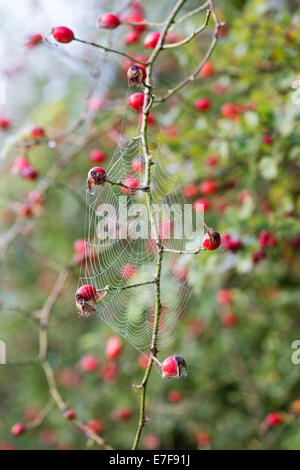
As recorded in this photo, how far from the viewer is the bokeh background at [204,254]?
1.98 metres

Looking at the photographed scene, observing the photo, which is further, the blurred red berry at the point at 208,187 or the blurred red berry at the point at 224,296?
the blurred red berry at the point at 224,296

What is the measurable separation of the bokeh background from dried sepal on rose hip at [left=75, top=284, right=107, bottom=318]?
79 centimetres

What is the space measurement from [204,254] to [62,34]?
100cm

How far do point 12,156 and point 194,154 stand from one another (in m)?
2.16

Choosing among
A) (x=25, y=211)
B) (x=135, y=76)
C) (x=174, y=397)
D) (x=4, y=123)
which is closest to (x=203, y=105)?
(x=25, y=211)

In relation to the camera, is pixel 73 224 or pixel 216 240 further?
pixel 73 224

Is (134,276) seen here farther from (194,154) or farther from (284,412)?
(284,412)

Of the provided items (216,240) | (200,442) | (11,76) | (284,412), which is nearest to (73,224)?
(11,76)

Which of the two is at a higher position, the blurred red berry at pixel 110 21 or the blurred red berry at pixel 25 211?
the blurred red berry at pixel 110 21

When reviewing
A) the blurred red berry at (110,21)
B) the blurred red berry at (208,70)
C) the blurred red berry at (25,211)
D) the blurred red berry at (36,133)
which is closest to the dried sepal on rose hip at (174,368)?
the blurred red berry at (110,21)

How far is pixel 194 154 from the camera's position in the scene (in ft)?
7.64

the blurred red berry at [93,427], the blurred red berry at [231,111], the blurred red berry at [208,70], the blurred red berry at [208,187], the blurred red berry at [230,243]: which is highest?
the blurred red berry at [208,70]

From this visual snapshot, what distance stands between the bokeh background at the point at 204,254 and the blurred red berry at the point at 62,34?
74 mm

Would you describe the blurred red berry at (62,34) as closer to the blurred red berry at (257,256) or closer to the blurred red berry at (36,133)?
the blurred red berry at (36,133)
